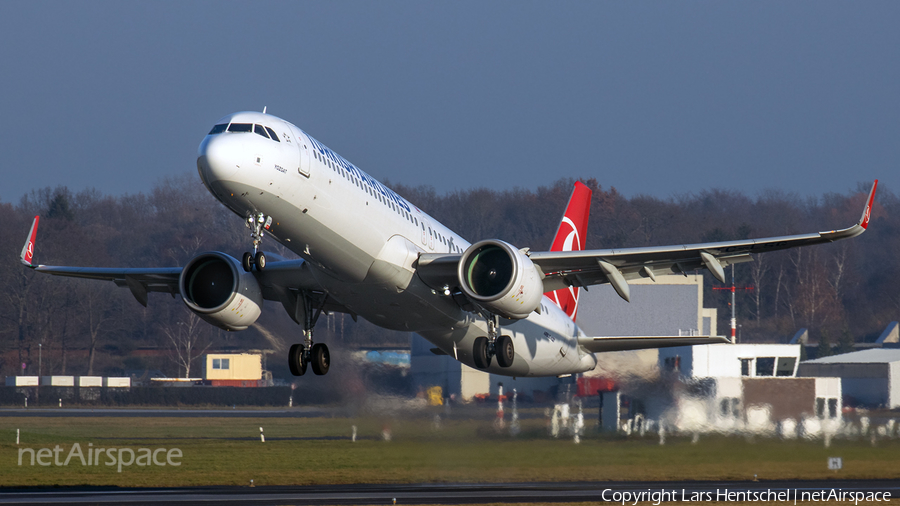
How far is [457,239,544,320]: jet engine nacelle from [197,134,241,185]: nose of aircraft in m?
6.56

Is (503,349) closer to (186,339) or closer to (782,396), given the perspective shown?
(782,396)

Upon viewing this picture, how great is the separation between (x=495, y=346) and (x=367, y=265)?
475 cm

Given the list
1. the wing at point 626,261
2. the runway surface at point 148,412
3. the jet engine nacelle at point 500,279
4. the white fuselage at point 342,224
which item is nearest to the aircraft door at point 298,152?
the white fuselage at point 342,224

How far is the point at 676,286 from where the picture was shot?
7225 cm

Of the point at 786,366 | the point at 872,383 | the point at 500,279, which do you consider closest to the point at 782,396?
the point at 786,366

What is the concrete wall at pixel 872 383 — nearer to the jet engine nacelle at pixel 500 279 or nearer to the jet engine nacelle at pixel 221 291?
the jet engine nacelle at pixel 500 279

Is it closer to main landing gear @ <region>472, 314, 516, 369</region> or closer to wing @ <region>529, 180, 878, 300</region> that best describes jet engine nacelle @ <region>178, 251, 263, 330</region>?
main landing gear @ <region>472, 314, 516, 369</region>

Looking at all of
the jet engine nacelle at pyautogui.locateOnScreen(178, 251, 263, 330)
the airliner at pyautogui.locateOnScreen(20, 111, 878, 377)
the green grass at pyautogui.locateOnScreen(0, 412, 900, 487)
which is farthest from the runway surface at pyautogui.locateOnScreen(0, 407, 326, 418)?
the jet engine nacelle at pyautogui.locateOnScreen(178, 251, 263, 330)

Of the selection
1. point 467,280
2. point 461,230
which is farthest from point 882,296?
point 467,280

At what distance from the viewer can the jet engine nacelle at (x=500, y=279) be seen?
25938mm

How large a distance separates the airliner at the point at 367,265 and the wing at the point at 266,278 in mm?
46

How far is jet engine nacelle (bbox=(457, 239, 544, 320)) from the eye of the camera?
25938 mm

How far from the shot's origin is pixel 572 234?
38.0 meters

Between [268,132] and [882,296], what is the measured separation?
272 feet
